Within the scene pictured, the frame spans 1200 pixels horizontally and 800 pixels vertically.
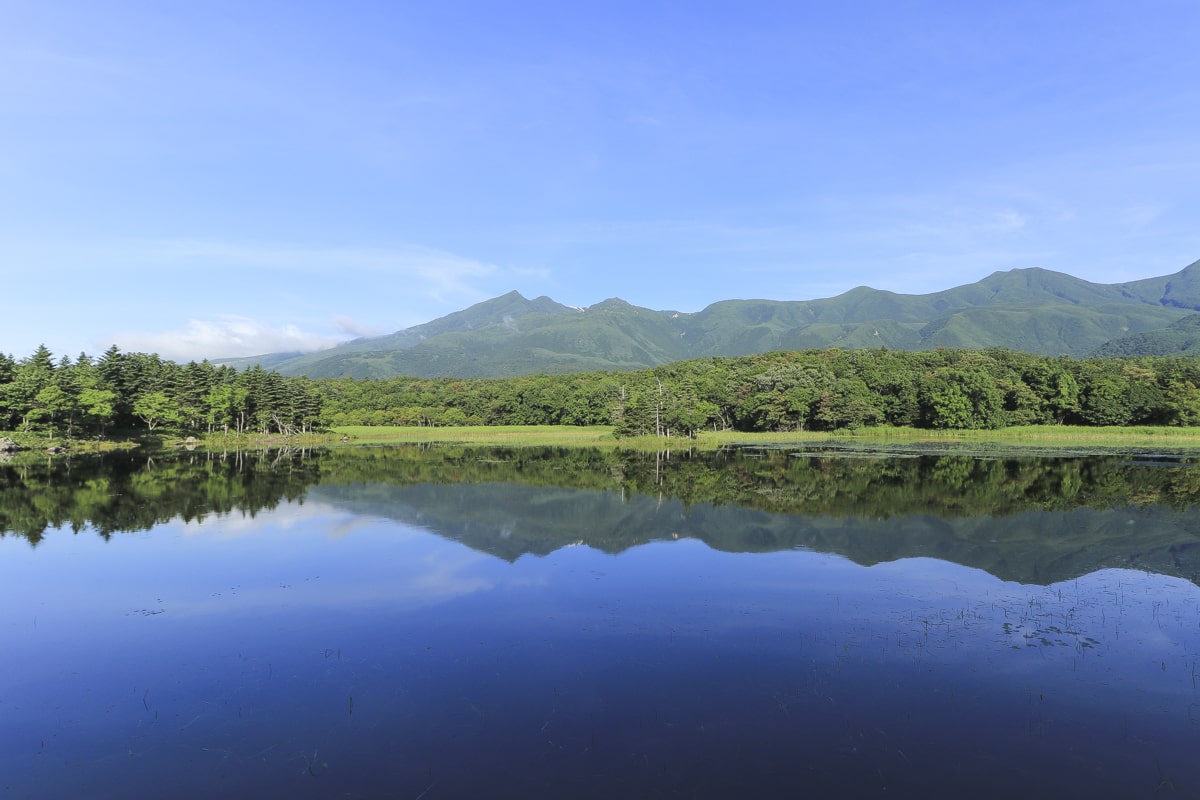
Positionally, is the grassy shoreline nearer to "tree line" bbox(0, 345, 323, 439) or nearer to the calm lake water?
"tree line" bbox(0, 345, 323, 439)

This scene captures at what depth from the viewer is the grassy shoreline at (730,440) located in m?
63.6

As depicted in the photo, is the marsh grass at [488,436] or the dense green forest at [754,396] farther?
the marsh grass at [488,436]

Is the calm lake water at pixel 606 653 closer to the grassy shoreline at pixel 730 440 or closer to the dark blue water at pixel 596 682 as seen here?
the dark blue water at pixel 596 682

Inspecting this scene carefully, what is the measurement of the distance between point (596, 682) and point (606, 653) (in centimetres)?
135

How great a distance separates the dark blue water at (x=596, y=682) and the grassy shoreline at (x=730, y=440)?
50.6m

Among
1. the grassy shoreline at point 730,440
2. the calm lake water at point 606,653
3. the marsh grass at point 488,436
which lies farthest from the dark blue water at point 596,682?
the marsh grass at point 488,436

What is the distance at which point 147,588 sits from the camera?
16.5 metres

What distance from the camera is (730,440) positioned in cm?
7488

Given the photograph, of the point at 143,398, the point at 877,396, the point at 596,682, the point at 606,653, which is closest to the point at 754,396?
the point at 877,396

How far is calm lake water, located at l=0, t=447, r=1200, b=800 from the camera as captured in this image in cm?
812

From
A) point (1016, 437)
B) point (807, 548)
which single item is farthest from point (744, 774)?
point (1016, 437)

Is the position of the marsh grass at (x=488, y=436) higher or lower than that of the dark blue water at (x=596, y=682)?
lower

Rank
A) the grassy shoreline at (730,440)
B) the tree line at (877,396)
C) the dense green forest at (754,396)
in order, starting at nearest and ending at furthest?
1. the grassy shoreline at (730,440)
2. the dense green forest at (754,396)
3. the tree line at (877,396)

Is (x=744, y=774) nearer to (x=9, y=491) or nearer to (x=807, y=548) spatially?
(x=807, y=548)
